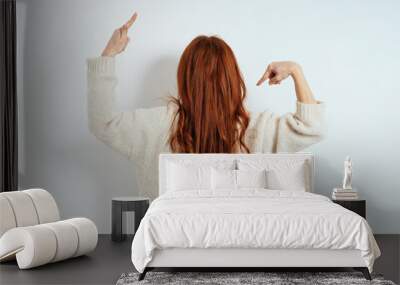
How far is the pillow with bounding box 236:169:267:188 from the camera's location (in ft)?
20.9

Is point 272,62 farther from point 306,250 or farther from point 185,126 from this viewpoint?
point 306,250

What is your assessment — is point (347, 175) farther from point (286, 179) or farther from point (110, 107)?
point (110, 107)

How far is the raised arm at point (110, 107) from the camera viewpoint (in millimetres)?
7246

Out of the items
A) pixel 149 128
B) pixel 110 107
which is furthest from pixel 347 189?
pixel 110 107

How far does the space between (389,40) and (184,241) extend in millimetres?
3652

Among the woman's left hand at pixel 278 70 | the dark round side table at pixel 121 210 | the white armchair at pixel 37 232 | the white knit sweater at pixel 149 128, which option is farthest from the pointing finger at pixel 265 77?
the white armchair at pixel 37 232

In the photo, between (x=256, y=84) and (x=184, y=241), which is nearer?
(x=184, y=241)

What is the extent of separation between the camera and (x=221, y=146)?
7152mm

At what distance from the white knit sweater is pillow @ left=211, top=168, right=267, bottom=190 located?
81 centimetres

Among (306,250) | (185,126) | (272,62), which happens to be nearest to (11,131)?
(185,126)

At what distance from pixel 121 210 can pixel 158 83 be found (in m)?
1.46

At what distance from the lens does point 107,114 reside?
23.8 feet

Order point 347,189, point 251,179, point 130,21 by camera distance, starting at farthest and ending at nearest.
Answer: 1. point 130,21
2. point 347,189
3. point 251,179

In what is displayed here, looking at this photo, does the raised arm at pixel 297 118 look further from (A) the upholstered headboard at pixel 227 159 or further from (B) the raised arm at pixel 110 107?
(B) the raised arm at pixel 110 107
